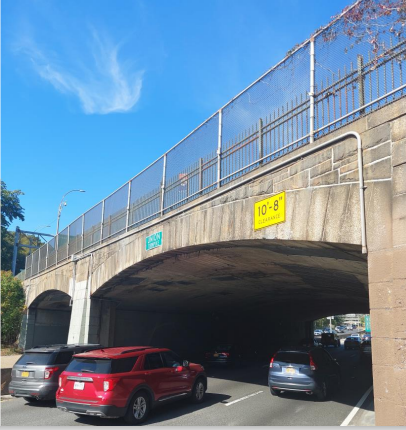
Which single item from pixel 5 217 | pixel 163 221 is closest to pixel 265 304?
pixel 163 221

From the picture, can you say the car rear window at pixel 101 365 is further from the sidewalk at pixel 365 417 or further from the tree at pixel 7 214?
the tree at pixel 7 214

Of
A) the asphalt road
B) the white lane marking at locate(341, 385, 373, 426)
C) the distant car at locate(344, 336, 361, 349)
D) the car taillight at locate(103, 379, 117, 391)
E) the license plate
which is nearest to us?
the car taillight at locate(103, 379, 117, 391)

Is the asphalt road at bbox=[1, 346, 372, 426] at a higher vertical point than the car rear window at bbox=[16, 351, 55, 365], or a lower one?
lower

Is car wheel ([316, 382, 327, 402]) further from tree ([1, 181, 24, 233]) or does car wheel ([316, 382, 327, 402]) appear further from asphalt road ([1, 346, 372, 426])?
tree ([1, 181, 24, 233])

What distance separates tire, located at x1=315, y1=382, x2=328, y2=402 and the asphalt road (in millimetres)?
218

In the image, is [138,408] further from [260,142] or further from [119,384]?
[260,142]

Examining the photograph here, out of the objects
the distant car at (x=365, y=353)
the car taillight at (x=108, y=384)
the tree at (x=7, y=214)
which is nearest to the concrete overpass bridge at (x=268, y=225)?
the car taillight at (x=108, y=384)

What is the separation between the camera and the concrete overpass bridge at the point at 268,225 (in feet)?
21.6

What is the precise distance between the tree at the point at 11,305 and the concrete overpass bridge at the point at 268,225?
3.73 meters

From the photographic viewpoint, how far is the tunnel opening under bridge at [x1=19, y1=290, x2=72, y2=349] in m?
29.0

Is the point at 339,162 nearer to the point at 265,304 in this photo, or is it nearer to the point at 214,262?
the point at 214,262

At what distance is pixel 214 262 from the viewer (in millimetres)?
14867

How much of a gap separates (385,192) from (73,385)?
7626 millimetres

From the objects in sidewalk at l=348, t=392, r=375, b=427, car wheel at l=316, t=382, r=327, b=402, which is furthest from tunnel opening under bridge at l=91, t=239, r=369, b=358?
sidewalk at l=348, t=392, r=375, b=427
